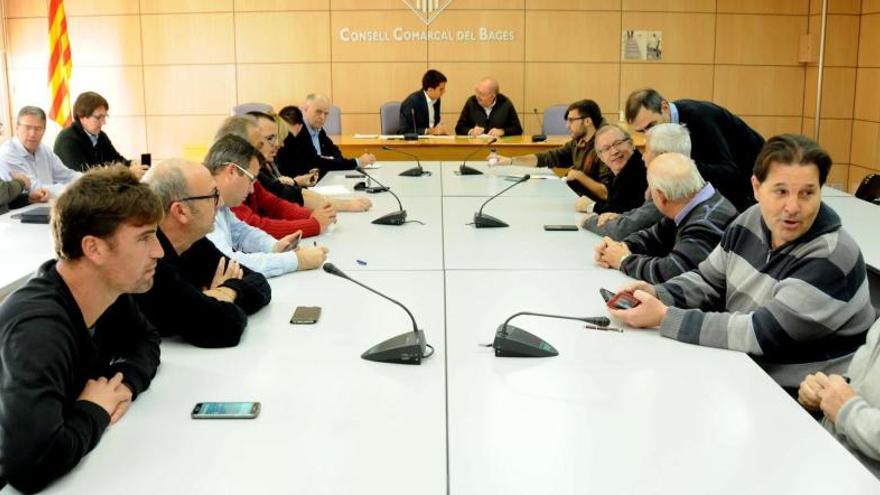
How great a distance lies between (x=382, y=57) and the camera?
9.81 metres

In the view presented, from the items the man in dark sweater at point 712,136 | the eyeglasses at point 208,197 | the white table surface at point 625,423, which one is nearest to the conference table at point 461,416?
the white table surface at point 625,423

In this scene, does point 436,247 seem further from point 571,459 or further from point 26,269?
point 571,459

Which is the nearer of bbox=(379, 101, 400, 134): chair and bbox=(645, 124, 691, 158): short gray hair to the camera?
bbox=(645, 124, 691, 158): short gray hair

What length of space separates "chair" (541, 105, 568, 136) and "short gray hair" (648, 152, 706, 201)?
5690 millimetres

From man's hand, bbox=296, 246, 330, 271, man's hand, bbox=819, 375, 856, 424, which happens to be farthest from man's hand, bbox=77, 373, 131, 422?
man's hand, bbox=819, 375, 856, 424

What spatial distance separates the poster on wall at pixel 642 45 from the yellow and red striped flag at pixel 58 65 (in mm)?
6041

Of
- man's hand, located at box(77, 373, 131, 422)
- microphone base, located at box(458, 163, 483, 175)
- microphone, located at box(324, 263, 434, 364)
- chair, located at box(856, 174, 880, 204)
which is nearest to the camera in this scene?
man's hand, located at box(77, 373, 131, 422)

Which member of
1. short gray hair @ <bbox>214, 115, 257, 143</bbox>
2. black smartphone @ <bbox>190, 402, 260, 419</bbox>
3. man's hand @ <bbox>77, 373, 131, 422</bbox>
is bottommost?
black smartphone @ <bbox>190, 402, 260, 419</bbox>

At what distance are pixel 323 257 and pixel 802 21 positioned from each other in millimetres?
8036

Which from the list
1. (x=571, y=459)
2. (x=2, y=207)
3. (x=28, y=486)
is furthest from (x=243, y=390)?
(x=2, y=207)

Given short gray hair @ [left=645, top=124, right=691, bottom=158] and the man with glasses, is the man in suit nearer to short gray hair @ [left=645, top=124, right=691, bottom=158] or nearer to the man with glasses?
the man with glasses

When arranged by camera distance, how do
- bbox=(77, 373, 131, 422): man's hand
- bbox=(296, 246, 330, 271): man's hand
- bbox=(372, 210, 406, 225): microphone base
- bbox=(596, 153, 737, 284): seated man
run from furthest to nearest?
bbox=(372, 210, 406, 225): microphone base, bbox=(296, 246, 330, 271): man's hand, bbox=(596, 153, 737, 284): seated man, bbox=(77, 373, 131, 422): man's hand

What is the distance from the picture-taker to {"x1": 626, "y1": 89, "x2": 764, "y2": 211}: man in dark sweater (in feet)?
15.7

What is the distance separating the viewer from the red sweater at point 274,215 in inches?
166
